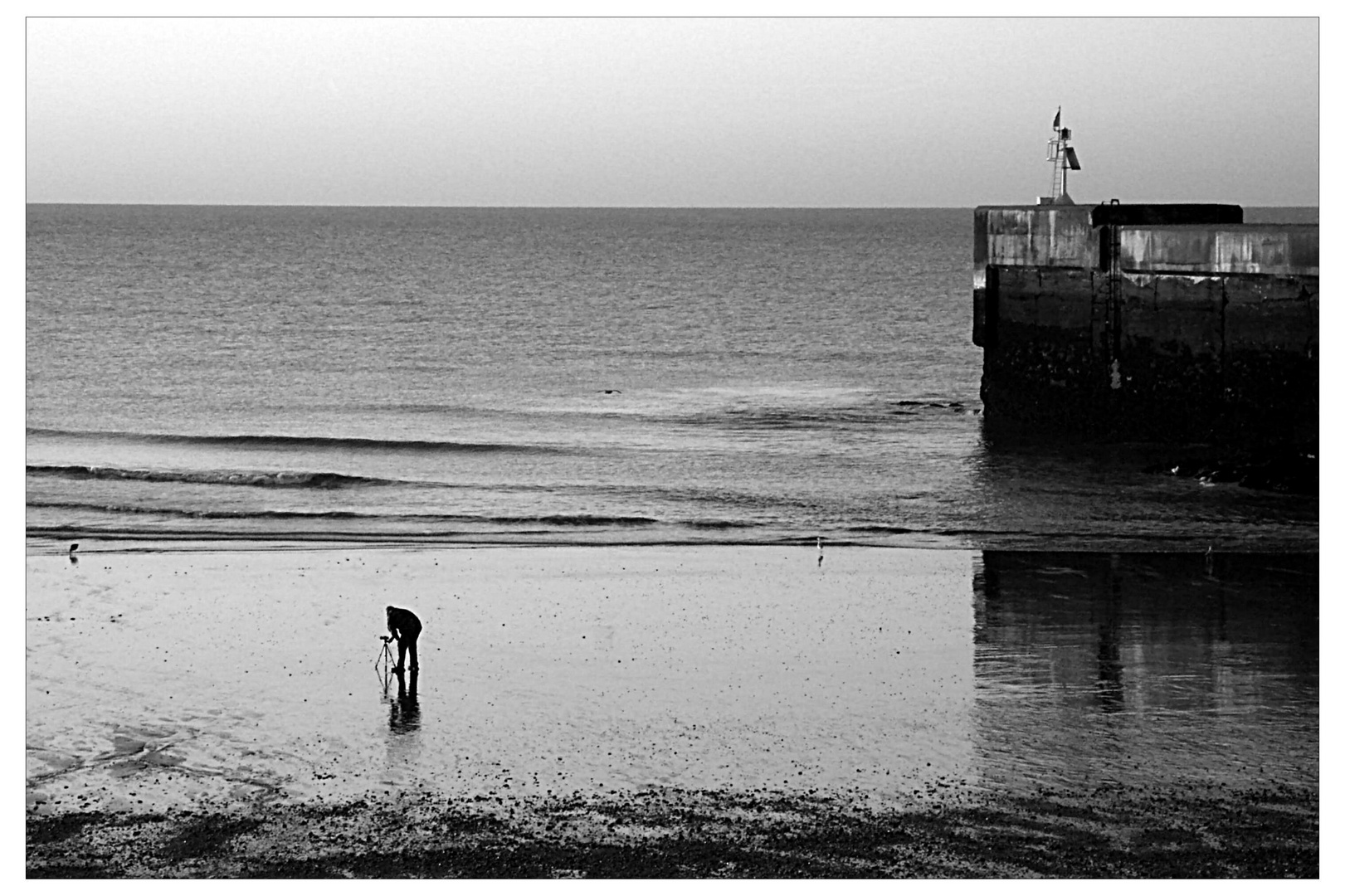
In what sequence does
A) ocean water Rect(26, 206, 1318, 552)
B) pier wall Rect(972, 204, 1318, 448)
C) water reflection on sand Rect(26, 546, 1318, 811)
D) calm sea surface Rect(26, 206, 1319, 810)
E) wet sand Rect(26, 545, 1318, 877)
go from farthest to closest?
pier wall Rect(972, 204, 1318, 448), ocean water Rect(26, 206, 1318, 552), calm sea surface Rect(26, 206, 1319, 810), water reflection on sand Rect(26, 546, 1318, 811), wet sand Rect(26, 545, 1318, 877)

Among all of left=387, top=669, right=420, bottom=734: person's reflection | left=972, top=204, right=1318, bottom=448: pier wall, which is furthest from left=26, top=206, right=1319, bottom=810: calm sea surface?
left=972, top=204, right=1318, bottom=448: pier wall

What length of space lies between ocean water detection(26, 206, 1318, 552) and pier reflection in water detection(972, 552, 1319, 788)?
2058 millimetres

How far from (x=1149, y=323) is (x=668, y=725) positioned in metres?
16.2

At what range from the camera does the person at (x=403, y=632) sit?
12852 mm

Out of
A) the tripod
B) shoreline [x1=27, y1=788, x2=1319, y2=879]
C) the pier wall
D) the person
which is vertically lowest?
shoreline [x1=27, y1=788, x2=1319, y2=879]

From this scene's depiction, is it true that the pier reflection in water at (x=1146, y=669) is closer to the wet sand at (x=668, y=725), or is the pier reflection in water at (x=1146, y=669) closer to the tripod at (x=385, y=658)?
the wet sand at (x=668, y=725)

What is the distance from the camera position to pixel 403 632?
12875 mm

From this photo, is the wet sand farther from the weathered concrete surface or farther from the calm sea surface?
the weathered concrete surface

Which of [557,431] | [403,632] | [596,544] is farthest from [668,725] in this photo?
[557,431]

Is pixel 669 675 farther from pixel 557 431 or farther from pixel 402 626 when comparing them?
pixel 557 431

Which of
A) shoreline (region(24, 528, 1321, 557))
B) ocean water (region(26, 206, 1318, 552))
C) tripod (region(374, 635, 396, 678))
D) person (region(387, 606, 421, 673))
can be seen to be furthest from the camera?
ocean water (region(26, 206, 1318, 552))

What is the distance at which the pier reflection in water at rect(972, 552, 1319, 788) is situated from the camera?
10.8m

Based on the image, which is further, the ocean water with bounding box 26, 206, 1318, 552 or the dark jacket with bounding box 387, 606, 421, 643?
the ocean water with bounding box 26, 206, 1318, 552

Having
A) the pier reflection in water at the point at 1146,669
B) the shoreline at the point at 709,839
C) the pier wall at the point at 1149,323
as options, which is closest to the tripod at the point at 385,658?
the shoreline at the point at 709,839
